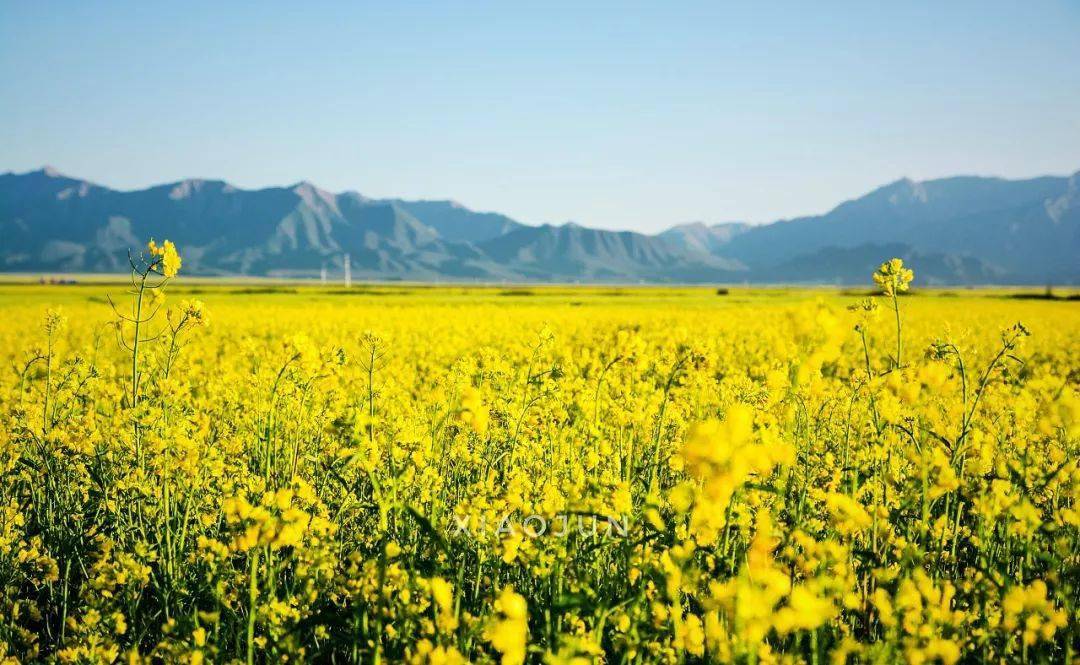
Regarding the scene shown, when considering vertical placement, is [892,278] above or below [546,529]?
above

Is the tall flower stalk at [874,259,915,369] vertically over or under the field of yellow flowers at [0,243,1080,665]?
over

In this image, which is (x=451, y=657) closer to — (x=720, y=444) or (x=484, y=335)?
(x=720, y=444)

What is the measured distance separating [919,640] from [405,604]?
6.75ft

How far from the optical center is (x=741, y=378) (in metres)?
6.99

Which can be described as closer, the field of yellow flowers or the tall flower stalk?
the field of yellow flowers

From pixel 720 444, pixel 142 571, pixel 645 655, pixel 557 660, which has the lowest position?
pixel 645 655

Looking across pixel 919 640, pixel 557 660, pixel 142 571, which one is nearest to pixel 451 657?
pixel 557 660

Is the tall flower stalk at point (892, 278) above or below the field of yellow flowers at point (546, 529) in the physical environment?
above

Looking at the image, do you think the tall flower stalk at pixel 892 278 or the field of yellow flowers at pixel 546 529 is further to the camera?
the tall flower stalk at pixel 892 278

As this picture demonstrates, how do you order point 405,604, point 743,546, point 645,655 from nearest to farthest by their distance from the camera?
1. point 405,604
2. point 645,655
3. point 743,546

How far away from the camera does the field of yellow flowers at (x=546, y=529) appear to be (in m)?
2.59

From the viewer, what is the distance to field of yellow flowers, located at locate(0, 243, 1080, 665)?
259cm

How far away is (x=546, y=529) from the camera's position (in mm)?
3791

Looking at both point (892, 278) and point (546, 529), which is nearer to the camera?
point (546, 529)
